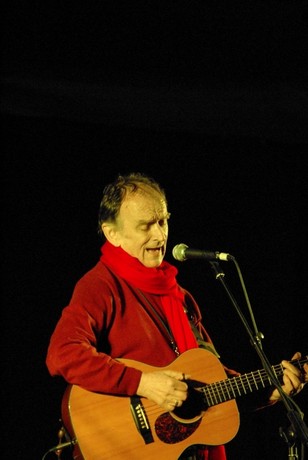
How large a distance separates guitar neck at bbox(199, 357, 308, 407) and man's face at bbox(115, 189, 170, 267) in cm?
64

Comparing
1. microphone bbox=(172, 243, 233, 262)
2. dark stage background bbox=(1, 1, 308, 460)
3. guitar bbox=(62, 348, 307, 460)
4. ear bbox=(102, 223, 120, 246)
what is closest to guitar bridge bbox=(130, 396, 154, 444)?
guitar bbox=(62, 348, 307, 460)

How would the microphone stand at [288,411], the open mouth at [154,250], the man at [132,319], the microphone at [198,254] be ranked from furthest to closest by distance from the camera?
1. the open mouth at [154,250]
2. the man at [132,319]
3. the microphone at [198,254]
4. the microphone stand at [288,411]

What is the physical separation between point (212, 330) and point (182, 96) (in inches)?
63.1

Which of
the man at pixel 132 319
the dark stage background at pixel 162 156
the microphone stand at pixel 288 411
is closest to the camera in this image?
the microphone stand at pixel 288 411

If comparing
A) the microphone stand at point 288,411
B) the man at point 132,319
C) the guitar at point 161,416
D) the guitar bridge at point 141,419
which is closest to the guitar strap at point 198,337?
the man at point 132,319

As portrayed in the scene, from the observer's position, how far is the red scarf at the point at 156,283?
9.13ft

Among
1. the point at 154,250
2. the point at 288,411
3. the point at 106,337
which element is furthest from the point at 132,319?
the point at 288,411

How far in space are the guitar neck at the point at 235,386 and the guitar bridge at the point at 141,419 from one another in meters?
0.29

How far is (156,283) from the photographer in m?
2.81

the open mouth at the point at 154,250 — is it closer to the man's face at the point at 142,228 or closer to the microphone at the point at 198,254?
the man's face at the point at 142,228

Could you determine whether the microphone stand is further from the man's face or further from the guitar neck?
the man's face

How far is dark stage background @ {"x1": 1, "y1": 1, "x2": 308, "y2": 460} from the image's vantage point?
3.50 meters

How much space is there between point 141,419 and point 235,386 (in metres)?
0.47

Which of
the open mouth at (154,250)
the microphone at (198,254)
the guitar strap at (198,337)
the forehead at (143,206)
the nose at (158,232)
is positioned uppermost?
the forehead at (143,206)
